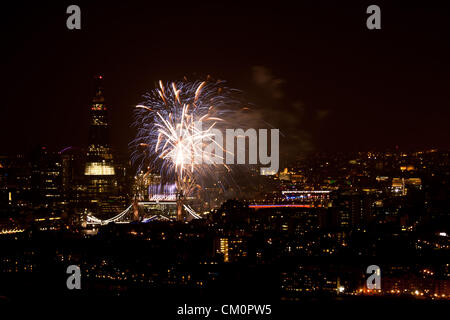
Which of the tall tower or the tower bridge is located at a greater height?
the tall tower

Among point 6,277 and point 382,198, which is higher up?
point 382,198

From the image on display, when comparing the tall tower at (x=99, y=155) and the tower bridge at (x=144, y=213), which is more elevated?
the tall tower at (x=99, y=155)

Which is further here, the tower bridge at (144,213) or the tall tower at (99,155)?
the tall tower at (99,155)

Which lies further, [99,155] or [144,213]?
[99,155]

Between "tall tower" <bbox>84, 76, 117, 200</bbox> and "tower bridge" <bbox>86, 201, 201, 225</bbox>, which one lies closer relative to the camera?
"tower bridge" <bbox>86, 201, 201, 225</bbox>

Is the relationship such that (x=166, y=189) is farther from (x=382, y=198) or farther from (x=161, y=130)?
(x=161, y=130)

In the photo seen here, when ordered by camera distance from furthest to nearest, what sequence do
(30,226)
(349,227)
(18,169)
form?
(18,169) < (30,226) < (349,227)

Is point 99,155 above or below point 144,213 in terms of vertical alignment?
above
